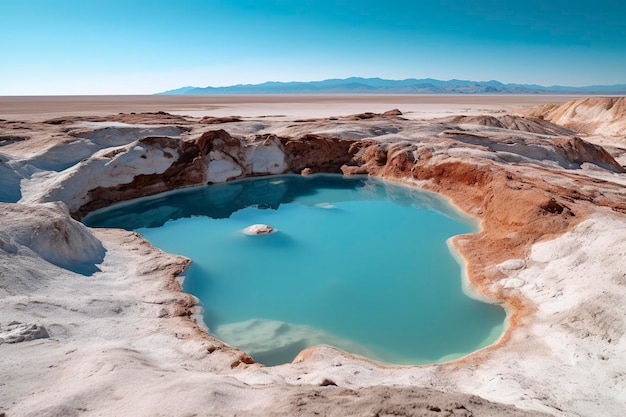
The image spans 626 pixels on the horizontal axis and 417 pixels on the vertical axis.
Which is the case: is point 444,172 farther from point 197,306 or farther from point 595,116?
point 595,116

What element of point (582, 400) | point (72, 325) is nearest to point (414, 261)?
point (582, 400)

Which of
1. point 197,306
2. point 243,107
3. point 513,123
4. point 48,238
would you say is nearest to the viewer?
point 197,306

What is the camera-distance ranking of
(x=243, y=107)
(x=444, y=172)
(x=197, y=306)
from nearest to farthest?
(x=197, y=306), (x=444, y=172), (x=243, y=107)

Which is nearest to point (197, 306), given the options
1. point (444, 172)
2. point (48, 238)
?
point (48, 238)

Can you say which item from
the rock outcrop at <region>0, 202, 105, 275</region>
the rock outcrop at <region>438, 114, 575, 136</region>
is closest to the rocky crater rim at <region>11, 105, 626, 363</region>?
the rock outcrop at <region>0, 202, 105, 275</region>

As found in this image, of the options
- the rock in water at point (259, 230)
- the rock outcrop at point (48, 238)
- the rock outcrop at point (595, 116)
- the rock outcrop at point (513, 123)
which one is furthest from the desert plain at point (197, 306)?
the rock outcrop at point (595, 116)

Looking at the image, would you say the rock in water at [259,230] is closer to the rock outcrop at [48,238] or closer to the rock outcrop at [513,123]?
the rock outcrop at [48,238]

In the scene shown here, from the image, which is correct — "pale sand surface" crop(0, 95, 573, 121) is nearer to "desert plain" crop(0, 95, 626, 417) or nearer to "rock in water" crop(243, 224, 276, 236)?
"desert plain" crop(0, 95, 626, 417)
